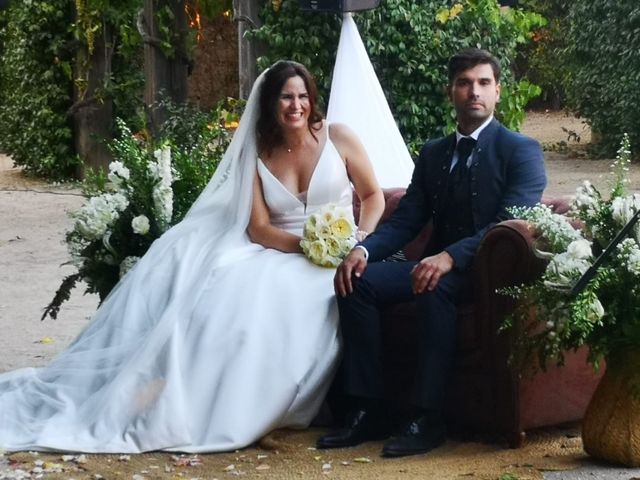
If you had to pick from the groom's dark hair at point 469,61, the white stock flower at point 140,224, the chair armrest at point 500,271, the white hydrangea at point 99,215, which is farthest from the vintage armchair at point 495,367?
the white hydrangea at point 99,215

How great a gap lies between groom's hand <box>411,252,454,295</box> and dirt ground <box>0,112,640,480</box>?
2.00 ft

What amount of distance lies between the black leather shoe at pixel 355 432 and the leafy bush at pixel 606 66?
39.9ft

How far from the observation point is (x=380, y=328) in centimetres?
537

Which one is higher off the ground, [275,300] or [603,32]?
[603,32]

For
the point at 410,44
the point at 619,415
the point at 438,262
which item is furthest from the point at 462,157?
the point at 410,44

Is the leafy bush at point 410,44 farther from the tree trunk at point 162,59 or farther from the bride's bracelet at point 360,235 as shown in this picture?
the bride's bracelet at point 360,235

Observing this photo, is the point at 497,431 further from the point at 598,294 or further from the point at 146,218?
the point at 146,218

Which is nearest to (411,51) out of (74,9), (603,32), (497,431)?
(497,431)

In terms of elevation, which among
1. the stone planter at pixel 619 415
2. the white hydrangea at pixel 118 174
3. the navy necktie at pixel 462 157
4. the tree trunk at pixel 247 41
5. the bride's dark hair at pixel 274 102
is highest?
the tree trunk at pixel 247 41

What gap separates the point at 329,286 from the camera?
5.54 metres

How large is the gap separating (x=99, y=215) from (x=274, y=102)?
3.50ft

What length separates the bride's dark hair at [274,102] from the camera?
5902 mm

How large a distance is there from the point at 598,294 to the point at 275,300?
138 centimetres

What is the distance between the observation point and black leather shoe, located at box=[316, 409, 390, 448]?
5.20m
